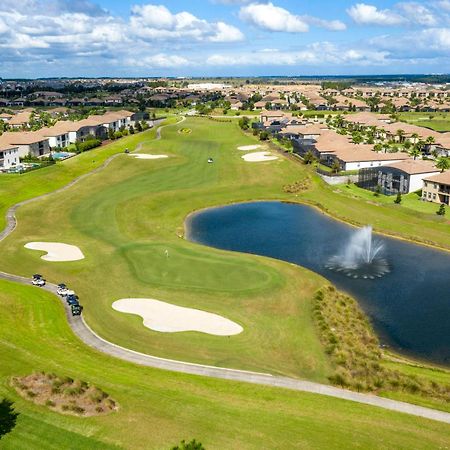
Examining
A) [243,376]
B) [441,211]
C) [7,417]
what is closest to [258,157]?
[441,211]

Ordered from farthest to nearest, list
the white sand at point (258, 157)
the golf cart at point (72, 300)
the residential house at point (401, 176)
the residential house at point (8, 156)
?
the white sand at point (258, 157) → the residential house at point (8, 156) → the residential house at point (401, 176) → the golf cart at point (72, 300)

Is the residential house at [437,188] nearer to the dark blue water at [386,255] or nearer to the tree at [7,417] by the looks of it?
the dark blue water at [386,255]

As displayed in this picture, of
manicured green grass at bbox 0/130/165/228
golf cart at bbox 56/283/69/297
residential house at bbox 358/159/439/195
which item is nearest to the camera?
golf cart at bbox 56/283/69/297

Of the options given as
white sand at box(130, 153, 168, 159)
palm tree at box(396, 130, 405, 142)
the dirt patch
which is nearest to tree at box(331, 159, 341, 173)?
white sand at box(130, 153, 168, 159)

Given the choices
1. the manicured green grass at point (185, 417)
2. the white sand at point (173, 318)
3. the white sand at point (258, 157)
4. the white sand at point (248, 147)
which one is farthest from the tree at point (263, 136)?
the manicured green grass at point (185, 417)

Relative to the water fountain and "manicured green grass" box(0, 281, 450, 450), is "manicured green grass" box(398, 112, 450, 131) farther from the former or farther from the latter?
"manicured green grass" box(0, 281, 450, 450)

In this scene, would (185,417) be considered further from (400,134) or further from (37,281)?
(400,134)
